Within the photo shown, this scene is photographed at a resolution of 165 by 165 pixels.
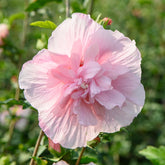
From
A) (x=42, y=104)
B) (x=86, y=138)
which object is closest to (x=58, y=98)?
(x=42, y=104)

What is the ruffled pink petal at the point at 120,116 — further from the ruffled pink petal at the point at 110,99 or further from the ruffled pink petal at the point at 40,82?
the ruffled pink petal at the point at 40,82

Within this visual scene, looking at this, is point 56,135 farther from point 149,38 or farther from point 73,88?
point 149,38

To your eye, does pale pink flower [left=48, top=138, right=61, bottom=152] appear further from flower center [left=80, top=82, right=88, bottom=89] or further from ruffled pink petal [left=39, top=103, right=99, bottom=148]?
flower center [left=80, top=82, right=88, bottom=89]

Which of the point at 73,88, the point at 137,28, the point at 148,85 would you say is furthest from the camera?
the point at 137,28

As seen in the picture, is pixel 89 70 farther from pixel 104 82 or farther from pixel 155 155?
pixel 155 155

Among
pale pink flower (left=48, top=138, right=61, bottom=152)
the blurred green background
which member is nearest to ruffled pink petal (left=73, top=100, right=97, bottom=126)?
pale pink flower (left=48, top=138, right=61, bottom=152)
